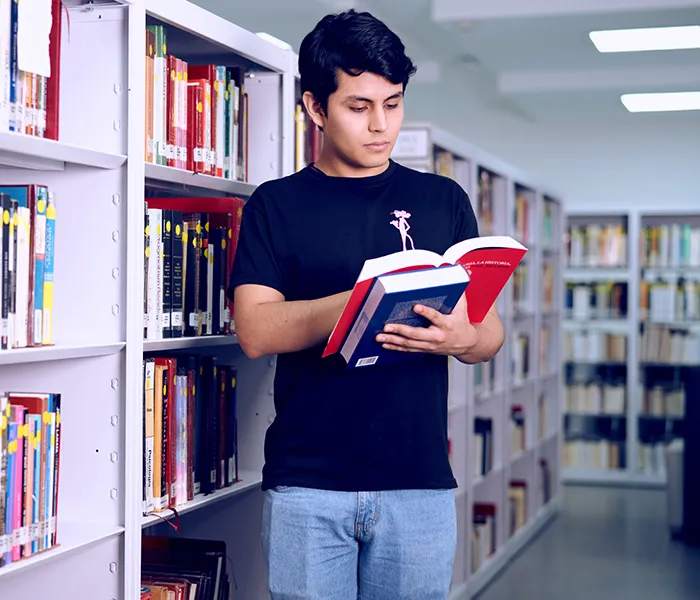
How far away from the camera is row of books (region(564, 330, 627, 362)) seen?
7250mm

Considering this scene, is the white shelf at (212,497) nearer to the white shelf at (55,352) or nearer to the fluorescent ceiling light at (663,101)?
the white shelf at (55,352)

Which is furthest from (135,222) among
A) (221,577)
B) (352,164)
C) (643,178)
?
(643,178)

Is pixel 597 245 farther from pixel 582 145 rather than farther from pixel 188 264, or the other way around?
pixel 188 264

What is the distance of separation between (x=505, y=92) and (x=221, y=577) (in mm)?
5709

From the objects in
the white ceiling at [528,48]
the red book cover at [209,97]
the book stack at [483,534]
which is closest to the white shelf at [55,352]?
the red book cover at [209,97]

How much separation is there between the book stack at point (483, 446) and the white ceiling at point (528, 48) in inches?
88.4

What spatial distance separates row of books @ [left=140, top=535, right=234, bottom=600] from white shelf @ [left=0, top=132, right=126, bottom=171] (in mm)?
895

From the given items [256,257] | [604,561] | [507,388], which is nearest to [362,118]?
[256,257]

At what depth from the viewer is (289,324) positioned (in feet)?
5.27

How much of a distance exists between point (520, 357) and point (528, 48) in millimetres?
2416

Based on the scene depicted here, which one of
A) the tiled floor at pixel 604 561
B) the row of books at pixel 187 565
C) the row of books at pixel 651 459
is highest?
the row of books at pixel 187 565

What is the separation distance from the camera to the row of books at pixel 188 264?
6.60 feet

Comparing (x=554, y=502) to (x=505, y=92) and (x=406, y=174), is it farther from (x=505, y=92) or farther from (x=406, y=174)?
(x=406, y=174)

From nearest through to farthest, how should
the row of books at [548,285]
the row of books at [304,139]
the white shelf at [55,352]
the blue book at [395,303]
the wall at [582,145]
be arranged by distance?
the blue book at [395,303]
the white shelf at [55,352]
the row of books at [304,139]
the row of books at [548,285]
the wall at [582,145]
